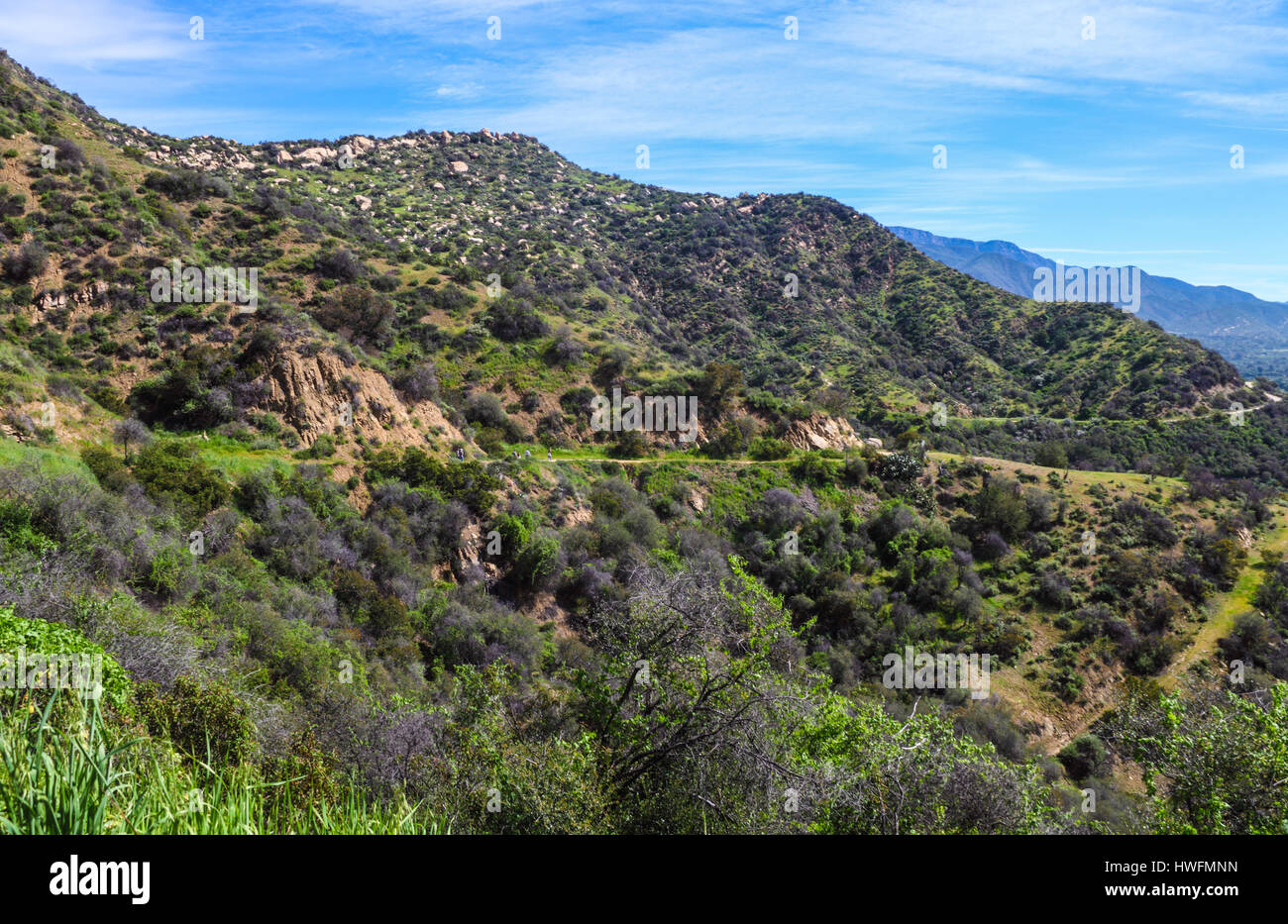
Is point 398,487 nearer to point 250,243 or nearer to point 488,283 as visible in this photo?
point 250,243

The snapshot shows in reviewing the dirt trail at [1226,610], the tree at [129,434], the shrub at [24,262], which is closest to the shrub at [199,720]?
the tree at [129,434]

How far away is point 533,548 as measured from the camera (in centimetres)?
2112

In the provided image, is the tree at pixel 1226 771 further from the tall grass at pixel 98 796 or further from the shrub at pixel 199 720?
the shrub at pixel 199 720

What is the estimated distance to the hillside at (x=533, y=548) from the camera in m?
6.96

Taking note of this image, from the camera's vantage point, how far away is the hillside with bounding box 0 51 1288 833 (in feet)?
22.8

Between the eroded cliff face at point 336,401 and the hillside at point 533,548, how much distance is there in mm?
120

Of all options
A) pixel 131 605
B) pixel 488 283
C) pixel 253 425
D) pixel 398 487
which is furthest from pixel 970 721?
pixel 488 283

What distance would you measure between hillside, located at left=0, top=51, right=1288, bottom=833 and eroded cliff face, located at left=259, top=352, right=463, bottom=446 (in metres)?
0.12

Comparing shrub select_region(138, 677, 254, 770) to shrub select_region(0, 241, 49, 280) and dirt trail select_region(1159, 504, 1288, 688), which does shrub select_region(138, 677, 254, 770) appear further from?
dirt trail select_region(1159, 504, 1288, 688)

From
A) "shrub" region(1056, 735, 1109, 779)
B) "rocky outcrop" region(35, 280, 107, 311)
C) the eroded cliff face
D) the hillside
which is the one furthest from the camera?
"rocky outcrop" region(35, 280, 107, 311)

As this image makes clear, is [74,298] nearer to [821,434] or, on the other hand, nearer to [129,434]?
[129,434]

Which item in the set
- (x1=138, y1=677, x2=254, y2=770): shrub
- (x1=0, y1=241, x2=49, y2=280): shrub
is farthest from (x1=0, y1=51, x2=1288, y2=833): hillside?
(x1=0, y1=241, x2=49, y2=280): shrub

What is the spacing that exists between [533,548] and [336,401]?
354 inches
